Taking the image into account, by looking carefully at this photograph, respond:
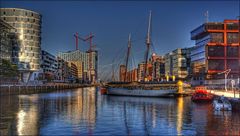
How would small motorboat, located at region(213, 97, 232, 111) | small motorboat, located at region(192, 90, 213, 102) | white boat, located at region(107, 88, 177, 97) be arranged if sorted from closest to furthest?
small motorboat, located at region(213, 97, 232, 111), small motorboat, located at region(192, 90, 213, 102), white boat, located at region(107, 88, 177, 97)

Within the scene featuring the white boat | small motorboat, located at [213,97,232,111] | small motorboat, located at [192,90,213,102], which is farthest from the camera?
the white boat

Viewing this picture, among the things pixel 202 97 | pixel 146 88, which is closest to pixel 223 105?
pixel 202 97

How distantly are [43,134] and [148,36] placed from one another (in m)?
112

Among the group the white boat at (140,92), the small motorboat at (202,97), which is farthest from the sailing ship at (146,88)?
the small motorboat at (202,97)

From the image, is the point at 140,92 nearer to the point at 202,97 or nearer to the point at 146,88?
the point at 146,88

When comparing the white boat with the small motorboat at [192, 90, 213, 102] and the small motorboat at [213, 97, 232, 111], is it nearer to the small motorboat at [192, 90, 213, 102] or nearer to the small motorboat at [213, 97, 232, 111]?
the small motorboat at [192, 90, 213, 102]

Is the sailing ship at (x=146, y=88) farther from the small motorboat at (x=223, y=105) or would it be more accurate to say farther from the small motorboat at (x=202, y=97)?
the small motorboat at (x=223, y=105)

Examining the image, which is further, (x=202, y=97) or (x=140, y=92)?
(x=140, y=92)

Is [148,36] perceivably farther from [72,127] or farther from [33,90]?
[72,127]

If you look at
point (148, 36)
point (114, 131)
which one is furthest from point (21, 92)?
point (114, 131)

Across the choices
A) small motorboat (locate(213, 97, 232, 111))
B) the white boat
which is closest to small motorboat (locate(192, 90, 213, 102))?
the white boat

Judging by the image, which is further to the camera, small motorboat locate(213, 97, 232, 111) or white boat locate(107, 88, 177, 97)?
white boat locate(107, 88, 177, 97)

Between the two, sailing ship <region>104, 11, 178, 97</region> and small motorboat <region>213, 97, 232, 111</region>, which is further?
sailing ship <region>104, 11, 178, 97</region>

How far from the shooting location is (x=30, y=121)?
1933 inches
